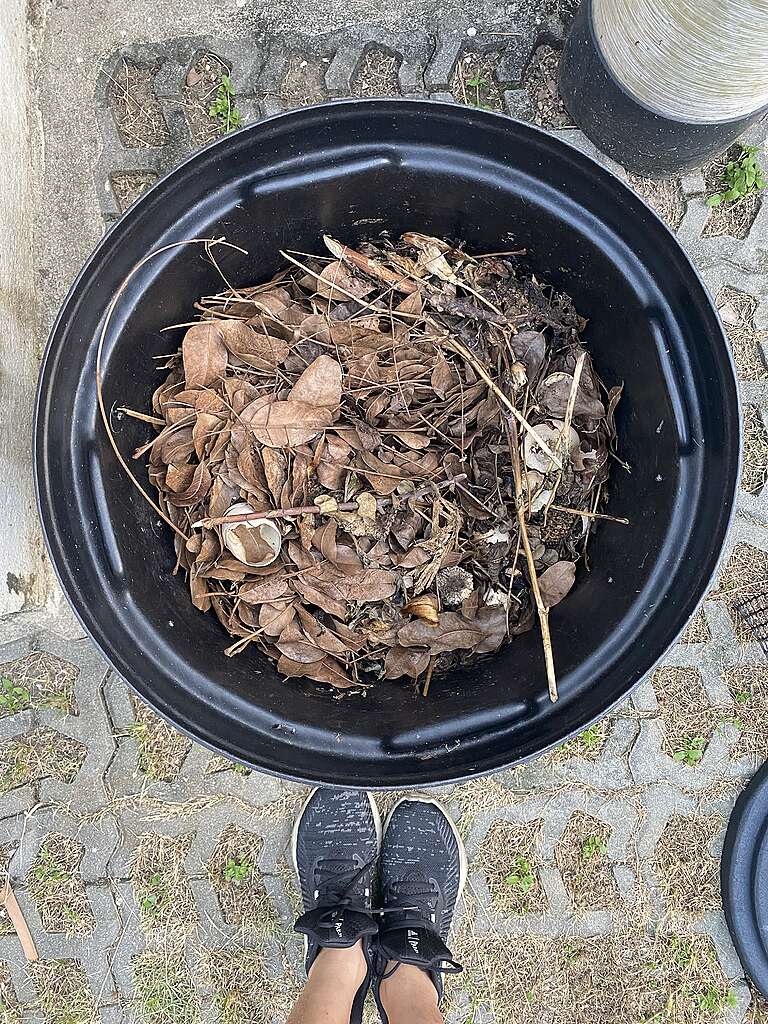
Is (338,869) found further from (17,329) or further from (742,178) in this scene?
(742,178)

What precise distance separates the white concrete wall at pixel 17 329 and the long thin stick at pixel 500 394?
2.73 ft

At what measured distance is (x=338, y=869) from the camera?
4.90 ft

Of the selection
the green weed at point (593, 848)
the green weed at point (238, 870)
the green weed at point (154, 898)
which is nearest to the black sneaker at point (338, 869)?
the green weed at point (238, 870)

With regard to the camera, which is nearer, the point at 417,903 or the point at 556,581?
the point at 556,581

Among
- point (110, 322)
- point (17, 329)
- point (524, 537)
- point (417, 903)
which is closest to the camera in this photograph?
point (110, 322)

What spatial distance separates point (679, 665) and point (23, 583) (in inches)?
53.3

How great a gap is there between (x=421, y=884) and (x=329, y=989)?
263 mm

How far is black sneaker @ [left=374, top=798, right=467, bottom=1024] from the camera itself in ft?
4.80

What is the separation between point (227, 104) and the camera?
1441mm

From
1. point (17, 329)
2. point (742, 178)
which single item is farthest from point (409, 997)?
point (742, 178)

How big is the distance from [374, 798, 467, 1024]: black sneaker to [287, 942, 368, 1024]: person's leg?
74mm

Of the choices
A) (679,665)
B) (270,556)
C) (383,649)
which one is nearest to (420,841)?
(383,649)

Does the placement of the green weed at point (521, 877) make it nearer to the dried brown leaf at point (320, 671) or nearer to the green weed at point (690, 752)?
the green weed at point (690, 752)

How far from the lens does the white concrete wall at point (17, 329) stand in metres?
1.31
